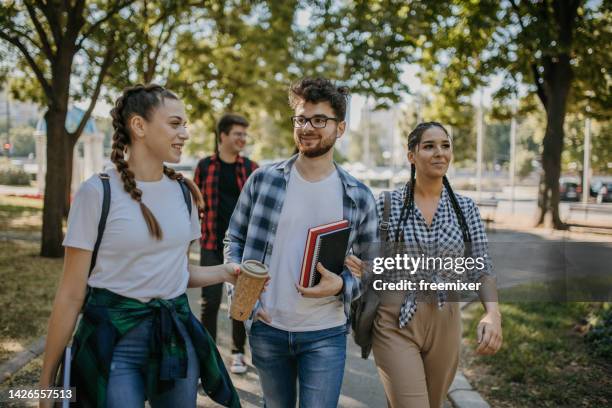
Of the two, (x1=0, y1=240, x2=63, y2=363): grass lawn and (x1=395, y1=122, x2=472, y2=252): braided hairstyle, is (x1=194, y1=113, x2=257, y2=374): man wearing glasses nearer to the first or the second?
(x1=0, y1=240, x2=63, y2=363): grass lawn

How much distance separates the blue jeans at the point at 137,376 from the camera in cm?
229

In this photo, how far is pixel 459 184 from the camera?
6381 centimetres

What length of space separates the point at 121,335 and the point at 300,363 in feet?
2.86

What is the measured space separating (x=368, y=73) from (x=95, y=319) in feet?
43.4

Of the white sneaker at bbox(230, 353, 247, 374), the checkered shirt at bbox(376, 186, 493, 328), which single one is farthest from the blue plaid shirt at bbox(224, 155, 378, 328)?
the white sneaker at bbox(230, 353, 247, 374)

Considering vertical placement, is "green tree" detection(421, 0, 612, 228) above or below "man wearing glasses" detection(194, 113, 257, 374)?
above

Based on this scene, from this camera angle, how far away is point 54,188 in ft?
39.3

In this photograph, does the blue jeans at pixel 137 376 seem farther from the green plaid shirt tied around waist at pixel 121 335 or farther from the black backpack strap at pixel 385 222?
the black backpack strap at pixel 385 222

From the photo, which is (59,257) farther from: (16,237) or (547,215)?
(547,215)

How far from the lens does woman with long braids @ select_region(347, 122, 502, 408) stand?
118 inches

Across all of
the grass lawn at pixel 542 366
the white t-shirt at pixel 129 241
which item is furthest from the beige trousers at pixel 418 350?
the grass lawn at pixel 542 366

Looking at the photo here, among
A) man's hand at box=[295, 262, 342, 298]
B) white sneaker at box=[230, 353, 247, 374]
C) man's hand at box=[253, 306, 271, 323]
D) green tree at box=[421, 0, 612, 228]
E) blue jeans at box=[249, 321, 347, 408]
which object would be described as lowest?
white sneaker at box=[230, 353, 247, 374]

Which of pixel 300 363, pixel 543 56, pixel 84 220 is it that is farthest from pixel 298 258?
pixel 543 56

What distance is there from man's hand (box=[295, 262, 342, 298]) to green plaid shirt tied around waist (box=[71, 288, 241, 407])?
0.47 metres
